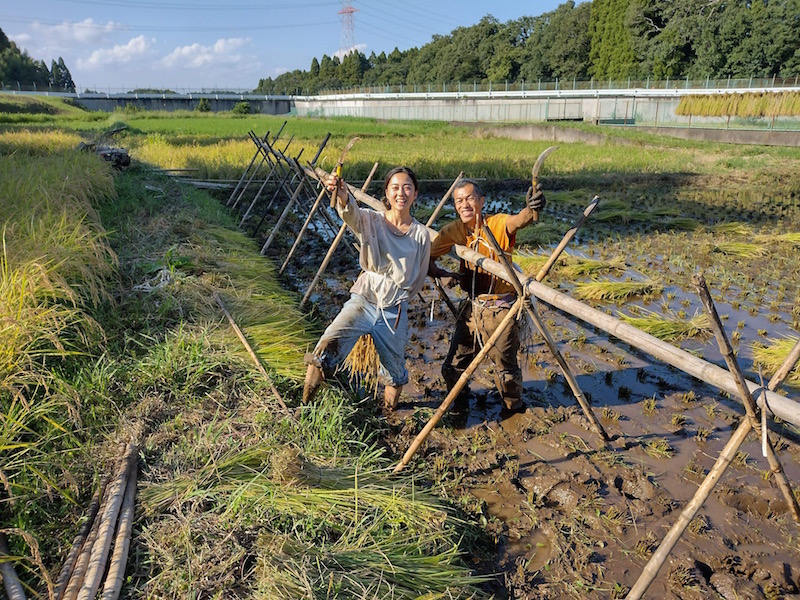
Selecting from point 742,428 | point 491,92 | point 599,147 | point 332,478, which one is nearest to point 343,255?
point 332,478

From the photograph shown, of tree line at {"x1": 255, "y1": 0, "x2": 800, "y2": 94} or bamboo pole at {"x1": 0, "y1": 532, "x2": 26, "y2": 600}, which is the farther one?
tree line at {"x1": 255, "y1": 0, "x2": 800, "y2": 94}

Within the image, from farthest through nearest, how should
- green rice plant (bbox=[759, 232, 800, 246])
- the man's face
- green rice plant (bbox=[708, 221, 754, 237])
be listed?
green rice plant (bbox=[708, 221, 754, 237])
green rice plant (bbox=[759, 232, 800, 246])
the man's face

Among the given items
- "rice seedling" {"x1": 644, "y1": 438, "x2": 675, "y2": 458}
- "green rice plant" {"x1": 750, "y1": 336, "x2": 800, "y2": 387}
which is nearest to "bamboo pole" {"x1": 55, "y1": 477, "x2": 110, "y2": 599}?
"rice seedling" {"x1": 644, "y1": 438, "x2": 675, "y2": 458}

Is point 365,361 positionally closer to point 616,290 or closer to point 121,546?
point 121,546

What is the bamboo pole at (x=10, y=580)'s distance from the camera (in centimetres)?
191

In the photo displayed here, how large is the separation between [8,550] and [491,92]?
145ft

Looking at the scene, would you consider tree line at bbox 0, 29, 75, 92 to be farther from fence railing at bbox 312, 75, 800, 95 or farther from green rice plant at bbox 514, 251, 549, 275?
green rice plant at bbox 514, 251, 549, 275

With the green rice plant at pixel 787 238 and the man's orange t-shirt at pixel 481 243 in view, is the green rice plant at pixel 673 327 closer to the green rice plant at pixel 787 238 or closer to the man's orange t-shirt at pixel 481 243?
the man's orange t-shirt at pixel 481 243

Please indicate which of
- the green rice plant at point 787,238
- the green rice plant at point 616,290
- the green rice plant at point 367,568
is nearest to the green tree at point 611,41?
the green rice plant at point 787,238

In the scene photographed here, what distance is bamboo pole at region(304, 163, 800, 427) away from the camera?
1.75 metres

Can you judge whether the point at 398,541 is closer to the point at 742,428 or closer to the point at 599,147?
the point at 742,428

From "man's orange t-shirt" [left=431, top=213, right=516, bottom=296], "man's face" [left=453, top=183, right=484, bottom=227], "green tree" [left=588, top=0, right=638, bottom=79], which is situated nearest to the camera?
"man's face" [left=453, top=183, right=484, bottom=227]

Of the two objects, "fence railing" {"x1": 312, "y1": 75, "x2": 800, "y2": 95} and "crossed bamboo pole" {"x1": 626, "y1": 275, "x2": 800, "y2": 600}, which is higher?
"fence railing" {"x1": 312, "y1": 75, "x2": 800, "y2": 95}

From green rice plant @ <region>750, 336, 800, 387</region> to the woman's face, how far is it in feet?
10.7
